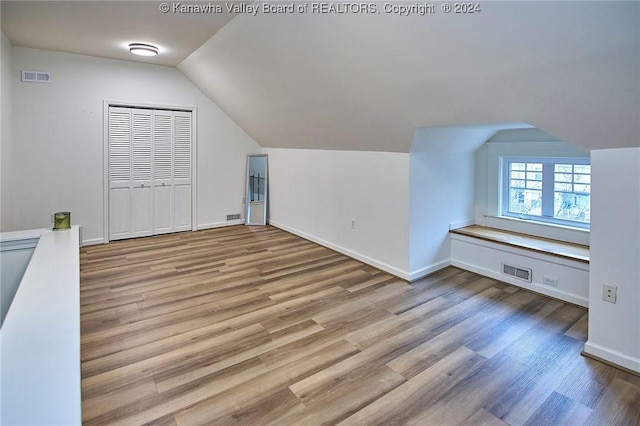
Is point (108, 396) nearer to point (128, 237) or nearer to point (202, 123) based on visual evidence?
point (128, 237)

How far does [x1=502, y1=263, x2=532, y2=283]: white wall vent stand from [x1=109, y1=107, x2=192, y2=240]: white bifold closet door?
4.63m

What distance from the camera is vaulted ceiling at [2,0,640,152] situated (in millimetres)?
1891

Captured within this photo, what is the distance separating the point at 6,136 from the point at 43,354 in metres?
4.25

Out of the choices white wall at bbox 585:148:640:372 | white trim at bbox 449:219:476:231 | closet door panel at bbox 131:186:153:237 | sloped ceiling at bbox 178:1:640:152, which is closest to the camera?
sloped ceiling at bbox 178:1:640:152

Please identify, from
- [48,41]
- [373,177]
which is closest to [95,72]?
[48,41]

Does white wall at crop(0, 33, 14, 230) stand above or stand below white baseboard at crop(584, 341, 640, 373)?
above

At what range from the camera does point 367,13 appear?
2434mm

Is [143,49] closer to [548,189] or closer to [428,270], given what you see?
[428,270]

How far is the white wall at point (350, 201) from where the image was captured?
12.7 ft

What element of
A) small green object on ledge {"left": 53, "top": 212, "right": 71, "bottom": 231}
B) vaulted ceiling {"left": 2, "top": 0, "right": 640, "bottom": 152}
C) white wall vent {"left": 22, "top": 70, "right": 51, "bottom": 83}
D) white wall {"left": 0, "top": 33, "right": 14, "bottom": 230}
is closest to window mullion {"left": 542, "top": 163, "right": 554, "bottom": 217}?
vaulted ceiling {"left": 2, "top": 0, "right": 640, "bottom": 152}

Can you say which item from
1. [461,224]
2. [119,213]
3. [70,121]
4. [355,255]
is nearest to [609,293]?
[461,224]

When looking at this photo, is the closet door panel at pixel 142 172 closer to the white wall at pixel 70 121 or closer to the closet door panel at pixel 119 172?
the closet door panel at pixel 119 172

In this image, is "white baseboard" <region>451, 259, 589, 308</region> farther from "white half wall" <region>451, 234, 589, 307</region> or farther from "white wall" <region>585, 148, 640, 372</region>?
"white wall" <region>585, 148, 640, 372</region>

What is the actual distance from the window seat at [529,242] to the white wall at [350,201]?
829mm
